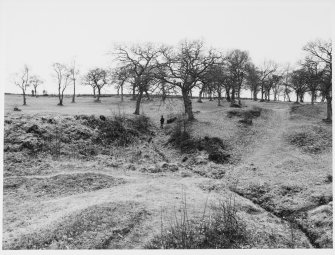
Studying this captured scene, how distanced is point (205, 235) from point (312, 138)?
61.1 feet

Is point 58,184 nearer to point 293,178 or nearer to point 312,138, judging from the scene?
point 293,178

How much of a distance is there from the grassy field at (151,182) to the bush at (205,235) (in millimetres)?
90

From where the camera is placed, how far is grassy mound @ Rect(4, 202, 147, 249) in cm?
1095

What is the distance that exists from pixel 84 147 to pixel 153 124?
10127mm

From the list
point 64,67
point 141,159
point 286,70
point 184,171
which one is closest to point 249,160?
point 184,171

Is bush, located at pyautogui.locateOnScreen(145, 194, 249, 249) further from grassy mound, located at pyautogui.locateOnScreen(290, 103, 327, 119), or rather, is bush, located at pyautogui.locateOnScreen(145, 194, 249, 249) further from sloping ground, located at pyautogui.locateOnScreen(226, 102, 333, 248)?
grassy mound, located at pyautogui.locateOnScreen(290, 103, 327, 119)

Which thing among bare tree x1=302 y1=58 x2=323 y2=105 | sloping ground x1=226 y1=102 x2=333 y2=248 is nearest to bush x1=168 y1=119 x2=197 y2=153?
sloping ground x1=226 y1=102 x2=333 y2=248

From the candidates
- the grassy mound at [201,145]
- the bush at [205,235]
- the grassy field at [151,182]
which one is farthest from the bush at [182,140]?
the bush at [205,235]

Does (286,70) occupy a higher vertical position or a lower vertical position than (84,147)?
higher

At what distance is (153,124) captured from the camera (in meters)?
31.2

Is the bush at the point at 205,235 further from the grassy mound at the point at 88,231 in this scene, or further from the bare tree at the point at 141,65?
the bare tree at the point at 141,65

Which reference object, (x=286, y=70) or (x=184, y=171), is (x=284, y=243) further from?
(x=286, y=70)

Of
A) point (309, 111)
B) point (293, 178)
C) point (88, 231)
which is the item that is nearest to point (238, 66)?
point (309, 111)

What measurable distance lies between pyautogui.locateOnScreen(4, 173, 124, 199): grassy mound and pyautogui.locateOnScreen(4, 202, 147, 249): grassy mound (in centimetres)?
344
